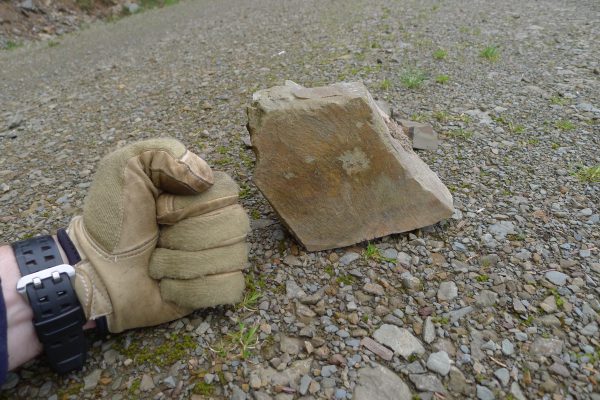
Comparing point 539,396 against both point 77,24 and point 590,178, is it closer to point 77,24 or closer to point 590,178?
point 590,178

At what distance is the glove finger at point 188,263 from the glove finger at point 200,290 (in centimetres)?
4

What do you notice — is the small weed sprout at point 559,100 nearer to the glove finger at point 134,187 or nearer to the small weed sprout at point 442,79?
the small weed sprout at point 442,79

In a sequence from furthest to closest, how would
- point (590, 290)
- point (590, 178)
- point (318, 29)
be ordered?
1. point (318, 29)
2. point (590, 178)
3. point (590, 290)

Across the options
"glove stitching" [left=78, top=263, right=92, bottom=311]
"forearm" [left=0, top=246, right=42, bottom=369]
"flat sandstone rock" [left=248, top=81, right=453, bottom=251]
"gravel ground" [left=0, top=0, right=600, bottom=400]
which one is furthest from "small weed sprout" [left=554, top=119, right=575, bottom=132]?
"forearm" [left=0, top=246, right=42, bottom=369]

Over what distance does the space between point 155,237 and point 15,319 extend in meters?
0.73

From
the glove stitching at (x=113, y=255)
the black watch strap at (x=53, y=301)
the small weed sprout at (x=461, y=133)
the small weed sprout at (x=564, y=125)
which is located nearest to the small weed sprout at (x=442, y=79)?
the small weed sprout at (x=461, y=133)

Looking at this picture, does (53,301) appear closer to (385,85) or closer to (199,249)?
(199,249)

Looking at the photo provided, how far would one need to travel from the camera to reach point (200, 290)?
2484mm

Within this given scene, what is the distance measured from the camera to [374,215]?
3.15m

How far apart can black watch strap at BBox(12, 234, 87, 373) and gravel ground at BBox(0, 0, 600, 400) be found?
0.19 metres

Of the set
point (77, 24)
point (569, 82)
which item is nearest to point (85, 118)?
point (569, 82)

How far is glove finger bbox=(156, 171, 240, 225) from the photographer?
2.48 m

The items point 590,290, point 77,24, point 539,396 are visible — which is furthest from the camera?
point 77,24

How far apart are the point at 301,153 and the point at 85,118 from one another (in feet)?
12.5
